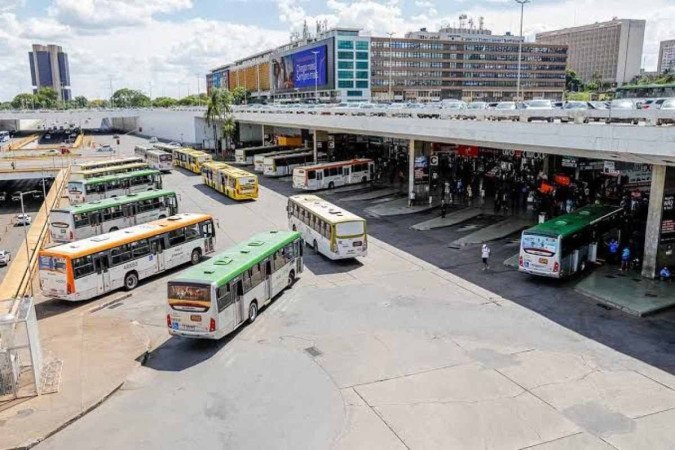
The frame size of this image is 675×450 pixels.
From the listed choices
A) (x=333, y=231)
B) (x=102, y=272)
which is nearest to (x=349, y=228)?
(x=333, y=231)

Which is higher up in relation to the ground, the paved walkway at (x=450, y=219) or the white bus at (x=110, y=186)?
the white bus at (x=110, y=186)

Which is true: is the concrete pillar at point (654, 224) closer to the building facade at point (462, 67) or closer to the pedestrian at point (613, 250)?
the pedestrian at point (613, 250)

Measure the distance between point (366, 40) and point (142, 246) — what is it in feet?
367

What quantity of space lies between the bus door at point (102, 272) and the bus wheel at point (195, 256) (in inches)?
192

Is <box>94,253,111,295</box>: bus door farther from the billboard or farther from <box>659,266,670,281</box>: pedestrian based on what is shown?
the billboard

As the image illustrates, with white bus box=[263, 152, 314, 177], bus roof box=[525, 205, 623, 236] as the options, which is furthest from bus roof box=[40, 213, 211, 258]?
white bus box=[263, 152, 314, 177]

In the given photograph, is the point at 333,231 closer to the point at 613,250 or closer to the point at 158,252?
the point at 158,252

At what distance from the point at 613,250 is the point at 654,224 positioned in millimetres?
2334

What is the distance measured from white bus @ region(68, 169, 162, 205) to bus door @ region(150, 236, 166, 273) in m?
18.8

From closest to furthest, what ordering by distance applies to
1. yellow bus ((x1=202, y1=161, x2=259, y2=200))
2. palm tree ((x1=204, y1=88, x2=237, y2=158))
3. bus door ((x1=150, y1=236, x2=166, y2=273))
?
bus door ((x1=150, y1=236, x2=166, y2=273)), yellow bus ((x1=202, y1=161, x2=259, y2=200)), palm tree ((x1=204, y1=88, x2=237, y2=158))

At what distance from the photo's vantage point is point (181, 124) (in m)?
104

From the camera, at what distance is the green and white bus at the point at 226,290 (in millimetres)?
16812

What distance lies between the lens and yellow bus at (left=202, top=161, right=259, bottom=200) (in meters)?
44.0

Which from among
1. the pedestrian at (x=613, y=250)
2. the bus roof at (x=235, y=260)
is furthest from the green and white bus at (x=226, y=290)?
the pedestrian at (x=613, y=250)
